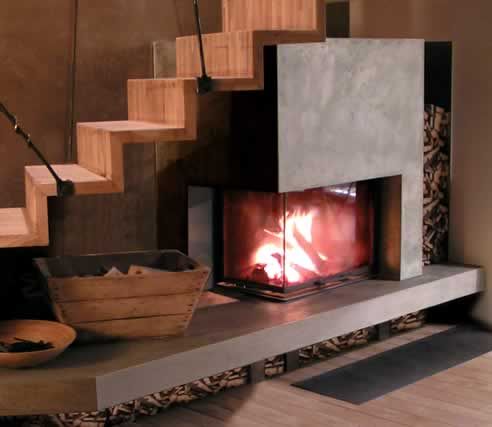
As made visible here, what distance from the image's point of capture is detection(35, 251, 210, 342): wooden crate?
9.74ft

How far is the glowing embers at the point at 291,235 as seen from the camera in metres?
3.78

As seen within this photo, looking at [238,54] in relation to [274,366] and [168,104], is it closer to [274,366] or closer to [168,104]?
[168,104]

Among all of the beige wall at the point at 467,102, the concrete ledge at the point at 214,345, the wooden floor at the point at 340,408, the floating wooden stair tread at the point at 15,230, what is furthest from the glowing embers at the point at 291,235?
the floating wooden stair tread at the point at 15,230

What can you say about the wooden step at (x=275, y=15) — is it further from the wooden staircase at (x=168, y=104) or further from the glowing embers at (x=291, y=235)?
the glowing embers at (x=291, y=235)

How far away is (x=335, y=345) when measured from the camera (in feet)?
13.4

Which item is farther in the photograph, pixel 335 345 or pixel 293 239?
pixel 335 345

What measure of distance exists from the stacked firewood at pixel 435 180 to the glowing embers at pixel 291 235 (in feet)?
1.52

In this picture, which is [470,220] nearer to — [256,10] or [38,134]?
[256,10]

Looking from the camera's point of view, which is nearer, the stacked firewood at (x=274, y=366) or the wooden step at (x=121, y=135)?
the wooden step at (x=121, y=135)

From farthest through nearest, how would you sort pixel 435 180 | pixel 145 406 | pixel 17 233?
pixel 435 180
pixel 145 406
pixel 17 233

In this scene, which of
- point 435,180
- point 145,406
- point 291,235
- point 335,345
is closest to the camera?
point 145,406

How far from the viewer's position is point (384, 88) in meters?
3.96

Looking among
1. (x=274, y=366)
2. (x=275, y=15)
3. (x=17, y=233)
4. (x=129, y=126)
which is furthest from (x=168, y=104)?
(x=274, y=366)

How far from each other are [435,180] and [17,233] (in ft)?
7.83
